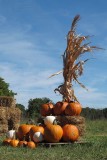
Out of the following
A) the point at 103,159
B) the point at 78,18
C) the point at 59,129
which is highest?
the point at 78,18

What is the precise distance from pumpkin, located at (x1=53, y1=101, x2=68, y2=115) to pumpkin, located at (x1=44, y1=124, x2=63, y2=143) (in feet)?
3.90

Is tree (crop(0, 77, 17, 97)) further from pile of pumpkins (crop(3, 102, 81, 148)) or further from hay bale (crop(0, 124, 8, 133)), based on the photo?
pile of pumpkins (crop(3, 102, 81, 148))

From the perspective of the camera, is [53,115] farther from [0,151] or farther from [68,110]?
[0,151]

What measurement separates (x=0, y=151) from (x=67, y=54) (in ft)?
14.6

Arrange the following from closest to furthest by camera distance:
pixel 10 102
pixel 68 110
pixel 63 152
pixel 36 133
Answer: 1. pixel 63 152
2. pixel 36 133
3. pixel 68 110
4. pixel 10 102

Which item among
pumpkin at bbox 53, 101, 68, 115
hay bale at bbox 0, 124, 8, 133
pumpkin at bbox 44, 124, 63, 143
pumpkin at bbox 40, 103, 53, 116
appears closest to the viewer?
pumpkin at bbox 44, 124, 63, 143

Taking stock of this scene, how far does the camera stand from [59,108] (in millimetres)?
11797

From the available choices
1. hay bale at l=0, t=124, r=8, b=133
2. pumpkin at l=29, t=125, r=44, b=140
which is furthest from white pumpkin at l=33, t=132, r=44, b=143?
hay bale at l=0, t=124, r=8, b=133

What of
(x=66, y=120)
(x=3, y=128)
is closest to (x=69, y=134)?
(x=66, y=120)

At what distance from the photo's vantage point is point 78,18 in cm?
1249

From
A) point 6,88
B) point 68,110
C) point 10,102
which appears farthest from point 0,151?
point 6,88

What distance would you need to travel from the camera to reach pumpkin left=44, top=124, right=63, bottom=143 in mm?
10422

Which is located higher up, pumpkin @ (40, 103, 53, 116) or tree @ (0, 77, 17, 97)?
tree @ (0, 77, 17, 97)

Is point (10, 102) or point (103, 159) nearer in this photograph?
point (103, 159)
